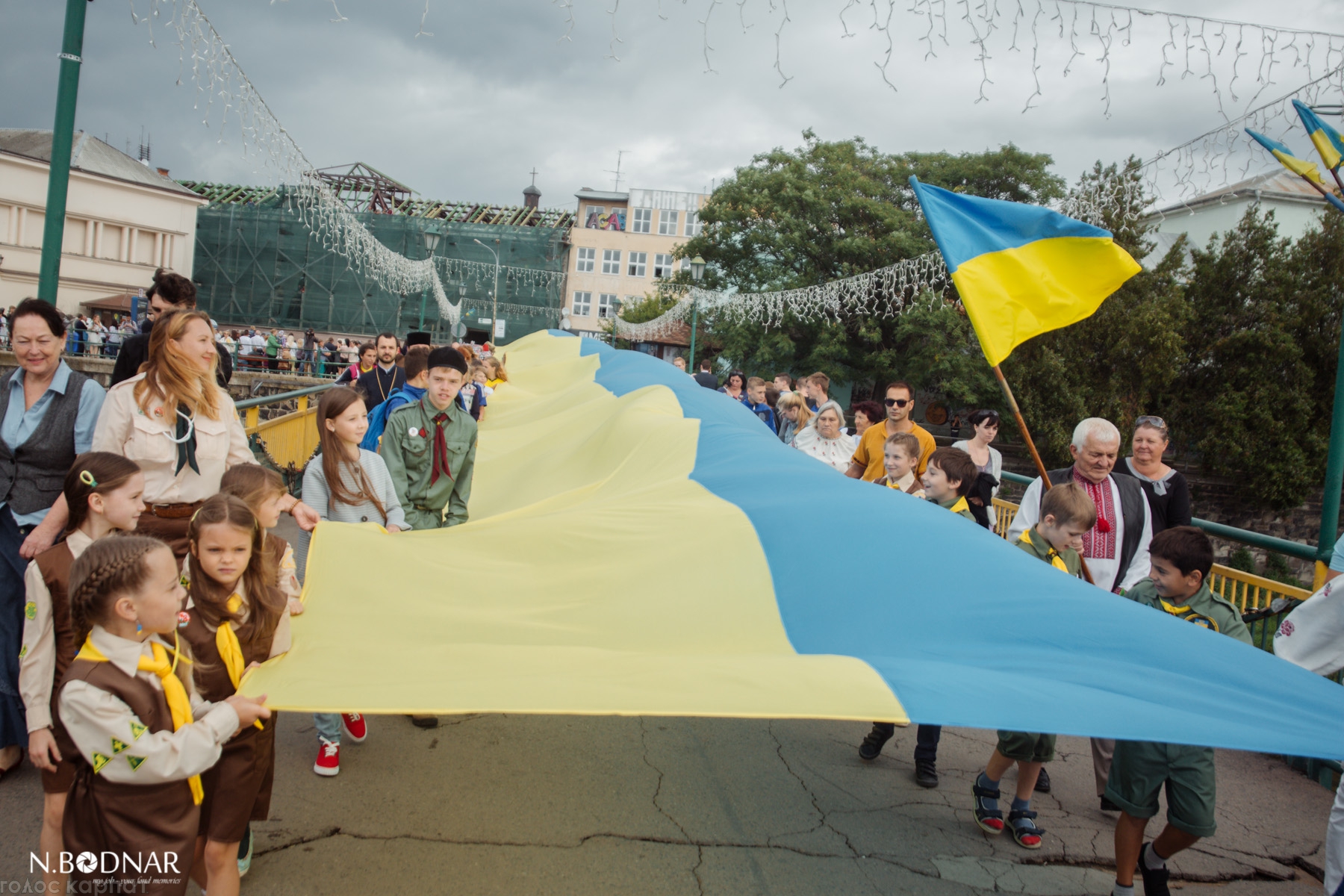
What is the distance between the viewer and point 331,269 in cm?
4966

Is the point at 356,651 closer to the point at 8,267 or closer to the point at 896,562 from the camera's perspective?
the point at 896,562

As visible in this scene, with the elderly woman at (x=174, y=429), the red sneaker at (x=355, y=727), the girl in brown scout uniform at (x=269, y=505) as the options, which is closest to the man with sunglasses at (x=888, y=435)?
the red sneaker at (x=355, y=727)

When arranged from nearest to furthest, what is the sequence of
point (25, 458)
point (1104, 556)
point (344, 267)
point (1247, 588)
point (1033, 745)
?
point (25, 458), point (1033, 745), point (1104, 556), point (1247, 588), point (344, 267)

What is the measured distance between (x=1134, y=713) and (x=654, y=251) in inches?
2040

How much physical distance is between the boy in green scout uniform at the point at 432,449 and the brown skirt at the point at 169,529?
1199 mm

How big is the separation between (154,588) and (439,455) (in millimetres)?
2323

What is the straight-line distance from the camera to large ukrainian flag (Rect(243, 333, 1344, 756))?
208 cm

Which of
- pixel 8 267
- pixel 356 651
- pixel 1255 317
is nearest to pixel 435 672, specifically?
pixel 356 651

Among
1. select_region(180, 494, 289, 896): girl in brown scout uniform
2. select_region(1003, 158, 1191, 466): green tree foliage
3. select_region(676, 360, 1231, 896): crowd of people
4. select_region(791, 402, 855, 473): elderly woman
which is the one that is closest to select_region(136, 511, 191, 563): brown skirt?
select_region(180, 494, 289, 896): girl in brown scout uniform

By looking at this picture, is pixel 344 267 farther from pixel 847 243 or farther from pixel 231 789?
pixel 231 789

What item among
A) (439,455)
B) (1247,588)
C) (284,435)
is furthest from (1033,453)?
(284,435)

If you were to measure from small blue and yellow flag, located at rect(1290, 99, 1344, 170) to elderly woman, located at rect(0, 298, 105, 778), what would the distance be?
7.77 metres

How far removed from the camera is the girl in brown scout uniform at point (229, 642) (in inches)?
93.4

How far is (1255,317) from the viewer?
25578mm
